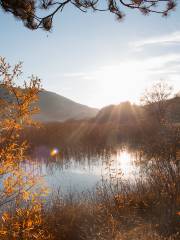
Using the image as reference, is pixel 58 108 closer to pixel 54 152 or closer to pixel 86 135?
pixel 86 135

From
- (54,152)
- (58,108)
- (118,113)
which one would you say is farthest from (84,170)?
(58,108)

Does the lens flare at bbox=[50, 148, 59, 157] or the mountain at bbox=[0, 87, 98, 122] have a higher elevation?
the mountain at bbox=[0, 87, 98, 122]

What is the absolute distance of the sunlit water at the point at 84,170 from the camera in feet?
47.0

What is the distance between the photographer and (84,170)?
17594 mm

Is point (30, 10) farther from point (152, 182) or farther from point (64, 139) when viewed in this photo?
point (64, 139)

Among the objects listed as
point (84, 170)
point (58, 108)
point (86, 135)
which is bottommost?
point (84, 170)

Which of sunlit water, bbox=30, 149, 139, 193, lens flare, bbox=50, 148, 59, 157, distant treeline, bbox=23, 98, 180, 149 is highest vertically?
distant treeline, bbox=23, 98, 180, 149

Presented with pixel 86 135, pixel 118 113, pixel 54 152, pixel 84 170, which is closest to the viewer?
pixel 84 170

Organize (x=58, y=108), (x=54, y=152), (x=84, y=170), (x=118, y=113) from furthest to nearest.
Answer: (x=58, y=108) < (x=118, y=113) < (x=54, y=152) < (x=84, y=170)

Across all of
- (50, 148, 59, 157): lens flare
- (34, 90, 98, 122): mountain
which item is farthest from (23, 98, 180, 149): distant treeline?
(34, 90, 98, 122): mountain

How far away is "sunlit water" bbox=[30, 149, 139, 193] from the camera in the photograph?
564 inches

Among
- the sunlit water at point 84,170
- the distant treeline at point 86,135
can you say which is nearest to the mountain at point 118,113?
the distant treeline at point 86,135

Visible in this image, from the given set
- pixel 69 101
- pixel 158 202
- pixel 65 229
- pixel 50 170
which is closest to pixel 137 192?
pixel 158 202

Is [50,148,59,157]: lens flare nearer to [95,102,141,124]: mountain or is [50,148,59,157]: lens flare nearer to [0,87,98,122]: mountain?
[95,102,141,124]: mountain
